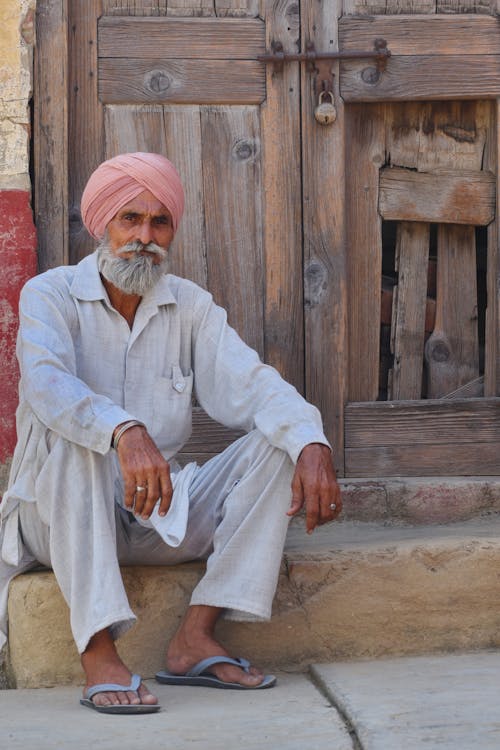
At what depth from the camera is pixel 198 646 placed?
339cm

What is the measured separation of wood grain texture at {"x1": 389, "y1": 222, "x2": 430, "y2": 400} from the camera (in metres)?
4.58

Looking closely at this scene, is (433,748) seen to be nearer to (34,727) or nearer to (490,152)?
(34,727)

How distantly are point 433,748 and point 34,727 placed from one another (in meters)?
0.96

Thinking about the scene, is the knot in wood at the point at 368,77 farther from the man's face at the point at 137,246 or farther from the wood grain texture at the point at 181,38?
the man's face at the point at 137,246

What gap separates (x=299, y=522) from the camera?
171 inches

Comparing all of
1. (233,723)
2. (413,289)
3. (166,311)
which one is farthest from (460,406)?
(233,723)

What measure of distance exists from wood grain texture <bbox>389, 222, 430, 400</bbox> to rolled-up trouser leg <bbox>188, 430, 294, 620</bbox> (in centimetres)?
133

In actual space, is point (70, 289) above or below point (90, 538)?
above

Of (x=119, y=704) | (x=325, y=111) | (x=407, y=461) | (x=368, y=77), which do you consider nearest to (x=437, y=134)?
(x=368, y=77)

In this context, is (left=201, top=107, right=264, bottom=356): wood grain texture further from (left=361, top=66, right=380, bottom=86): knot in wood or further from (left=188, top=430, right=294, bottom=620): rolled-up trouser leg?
(left=188, top=430, right=294, bottom=620): rolled-up trouser leg

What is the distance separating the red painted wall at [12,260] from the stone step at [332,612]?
3.00 ft

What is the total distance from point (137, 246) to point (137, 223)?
0.09 m

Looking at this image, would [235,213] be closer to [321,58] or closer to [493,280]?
[321,58]

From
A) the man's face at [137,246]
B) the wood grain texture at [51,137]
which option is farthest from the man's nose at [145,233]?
the wood grain texture at [51,137]
